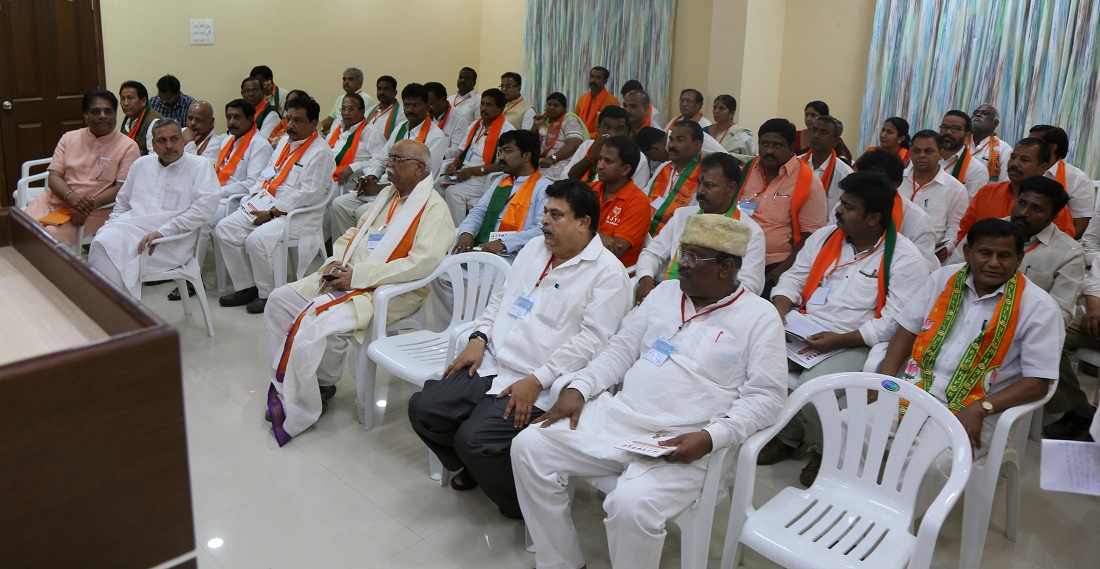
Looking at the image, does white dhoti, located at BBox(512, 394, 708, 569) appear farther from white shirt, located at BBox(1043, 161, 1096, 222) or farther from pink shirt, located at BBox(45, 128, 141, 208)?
pink shirt, located at BBox(45, 128, 141, 208)

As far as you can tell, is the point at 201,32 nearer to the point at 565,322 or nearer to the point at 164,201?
the point at 164,201

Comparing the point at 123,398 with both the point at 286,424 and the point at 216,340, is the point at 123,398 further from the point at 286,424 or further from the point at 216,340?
the point at 216,340

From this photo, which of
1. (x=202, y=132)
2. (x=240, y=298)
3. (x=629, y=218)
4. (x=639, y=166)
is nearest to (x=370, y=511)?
(x=629, y=218)

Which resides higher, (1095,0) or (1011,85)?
(1095,0)

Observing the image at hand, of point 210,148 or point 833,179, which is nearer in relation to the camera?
point 833,179

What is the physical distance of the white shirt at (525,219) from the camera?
4.50 m

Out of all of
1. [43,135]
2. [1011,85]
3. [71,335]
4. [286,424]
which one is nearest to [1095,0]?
[1011,85]

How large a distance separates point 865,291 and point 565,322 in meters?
1.24

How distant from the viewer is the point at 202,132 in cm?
629

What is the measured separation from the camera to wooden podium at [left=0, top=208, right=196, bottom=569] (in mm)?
850

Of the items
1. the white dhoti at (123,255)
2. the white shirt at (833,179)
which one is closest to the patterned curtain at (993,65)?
the white shirt at (833,179)

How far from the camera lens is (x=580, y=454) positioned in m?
2.57

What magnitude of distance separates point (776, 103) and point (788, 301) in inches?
182

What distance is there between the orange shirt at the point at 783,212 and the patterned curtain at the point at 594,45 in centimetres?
398
